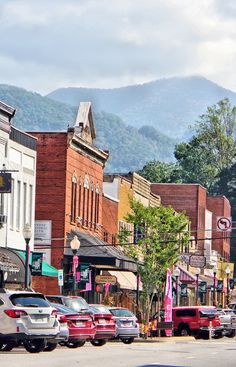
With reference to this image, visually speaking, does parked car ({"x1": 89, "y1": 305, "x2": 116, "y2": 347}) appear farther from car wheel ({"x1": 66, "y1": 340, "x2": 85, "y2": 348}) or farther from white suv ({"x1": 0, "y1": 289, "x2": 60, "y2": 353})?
white suv ({"x1": 0, "y1": 289, "x2": 60, "y2": 353})

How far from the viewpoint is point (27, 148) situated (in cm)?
6169

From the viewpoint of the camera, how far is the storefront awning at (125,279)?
72.8m

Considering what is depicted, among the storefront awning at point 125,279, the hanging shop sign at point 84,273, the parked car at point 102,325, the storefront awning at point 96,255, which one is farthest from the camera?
the storefront awning at point 125,279

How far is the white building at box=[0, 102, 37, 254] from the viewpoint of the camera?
57.3m

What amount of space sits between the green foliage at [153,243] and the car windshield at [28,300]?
36.5 meters

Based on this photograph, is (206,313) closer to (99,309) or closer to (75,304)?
(99,309)

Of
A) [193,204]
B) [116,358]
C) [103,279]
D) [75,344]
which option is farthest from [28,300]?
[193,204]

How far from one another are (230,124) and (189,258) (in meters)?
63.3

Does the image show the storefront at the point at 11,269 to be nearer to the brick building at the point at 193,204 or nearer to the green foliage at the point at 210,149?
the brick building at the point at 193,204

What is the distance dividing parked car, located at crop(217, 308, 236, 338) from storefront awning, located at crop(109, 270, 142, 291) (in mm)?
7720

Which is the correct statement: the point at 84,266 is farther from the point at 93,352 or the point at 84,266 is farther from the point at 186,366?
the point at 186,366

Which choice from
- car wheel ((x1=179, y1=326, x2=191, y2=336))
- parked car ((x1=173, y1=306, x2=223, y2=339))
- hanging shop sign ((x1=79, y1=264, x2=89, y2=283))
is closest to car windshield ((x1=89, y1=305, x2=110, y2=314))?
parked car ((x1=173, y1=306, x2=223, y2=339))

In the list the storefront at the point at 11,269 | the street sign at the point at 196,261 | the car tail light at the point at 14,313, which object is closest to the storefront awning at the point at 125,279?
the street sign at the point at 196,261

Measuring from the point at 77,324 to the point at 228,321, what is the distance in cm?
2824
